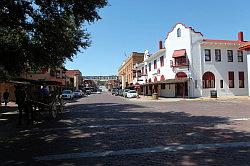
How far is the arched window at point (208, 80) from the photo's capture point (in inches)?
1998

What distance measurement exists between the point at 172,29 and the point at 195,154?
46.4m

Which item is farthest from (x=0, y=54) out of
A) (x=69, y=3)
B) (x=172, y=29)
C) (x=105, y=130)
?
(x=172, y=29)

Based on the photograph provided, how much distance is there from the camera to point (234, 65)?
52375mm

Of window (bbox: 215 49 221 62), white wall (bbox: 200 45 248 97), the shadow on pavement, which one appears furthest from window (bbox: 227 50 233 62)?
the shadow on pavement

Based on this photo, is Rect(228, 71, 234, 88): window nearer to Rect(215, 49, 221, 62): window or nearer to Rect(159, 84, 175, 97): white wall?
Rect(215, 49, 221, 62): window

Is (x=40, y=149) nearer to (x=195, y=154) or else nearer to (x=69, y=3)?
(x=195, y=154)

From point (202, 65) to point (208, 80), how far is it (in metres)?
2.33

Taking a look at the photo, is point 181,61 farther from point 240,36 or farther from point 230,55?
point 240,36

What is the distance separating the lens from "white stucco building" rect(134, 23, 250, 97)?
5025 centimetres

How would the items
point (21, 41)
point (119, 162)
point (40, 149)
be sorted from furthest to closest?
point (21, 41) < point (40, 149) < point (119, 162)

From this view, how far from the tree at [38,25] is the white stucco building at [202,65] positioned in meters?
31.1

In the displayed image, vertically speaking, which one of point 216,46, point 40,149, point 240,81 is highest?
point 216,46

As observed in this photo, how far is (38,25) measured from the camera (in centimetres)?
1592

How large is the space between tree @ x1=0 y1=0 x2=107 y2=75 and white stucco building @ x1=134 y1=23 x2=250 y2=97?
31129mm
